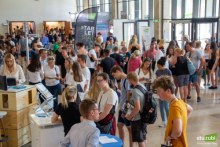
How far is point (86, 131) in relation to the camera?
251 centimetres

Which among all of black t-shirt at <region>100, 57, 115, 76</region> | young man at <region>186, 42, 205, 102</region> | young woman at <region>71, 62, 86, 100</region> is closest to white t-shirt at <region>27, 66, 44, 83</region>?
young woman at <region>71, 62, 86, 100</region>

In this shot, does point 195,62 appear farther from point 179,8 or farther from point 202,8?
point 179,8

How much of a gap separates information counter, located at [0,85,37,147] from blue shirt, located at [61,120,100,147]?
2175 millimetres

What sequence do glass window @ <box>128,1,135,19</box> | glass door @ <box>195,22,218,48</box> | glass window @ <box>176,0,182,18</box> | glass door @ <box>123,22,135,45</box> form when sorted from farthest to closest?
1. glass window @ <box>128,1,135,19</box>
2. glass door @ <box>123,22,135,45</box>
3. glass window @ <box>176,0,182,18</box>
4. glass door @ <box>195,22,218,48</box>

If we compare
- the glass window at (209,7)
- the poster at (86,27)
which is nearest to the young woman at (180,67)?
the poster at (86,27)

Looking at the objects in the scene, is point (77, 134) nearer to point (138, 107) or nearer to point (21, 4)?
point (138, 107)

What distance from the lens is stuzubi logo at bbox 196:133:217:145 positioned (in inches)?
195

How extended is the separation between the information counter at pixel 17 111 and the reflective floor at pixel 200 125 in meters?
1.59

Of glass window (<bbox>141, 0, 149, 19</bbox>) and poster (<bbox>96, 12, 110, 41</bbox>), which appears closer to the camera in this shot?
poster (<bbox>96, 12, 110, 41</bbox>)

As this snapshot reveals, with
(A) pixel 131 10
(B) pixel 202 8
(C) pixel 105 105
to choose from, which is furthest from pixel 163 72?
(A) pixel 131 10

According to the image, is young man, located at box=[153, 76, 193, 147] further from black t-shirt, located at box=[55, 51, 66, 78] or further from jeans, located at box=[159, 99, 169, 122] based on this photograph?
black t-shirt, located at box=[55, 51, 66, 78]

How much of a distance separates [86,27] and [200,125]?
6.57 metres

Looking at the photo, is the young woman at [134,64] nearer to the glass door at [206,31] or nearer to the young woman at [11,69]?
the young woman at [11,69]

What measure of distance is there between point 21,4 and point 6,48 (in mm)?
10421
